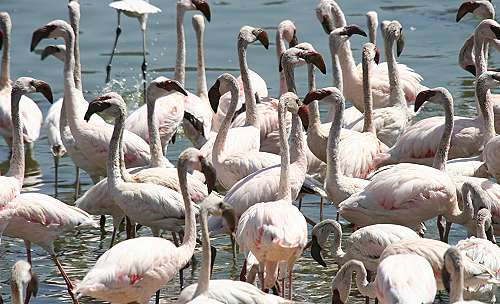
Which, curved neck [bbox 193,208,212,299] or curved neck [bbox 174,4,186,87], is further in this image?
curved neck [bbox 174,4,186,87]

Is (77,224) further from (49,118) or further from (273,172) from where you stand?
(49,118)

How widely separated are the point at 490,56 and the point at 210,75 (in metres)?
3.36

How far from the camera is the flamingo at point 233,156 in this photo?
9.73m

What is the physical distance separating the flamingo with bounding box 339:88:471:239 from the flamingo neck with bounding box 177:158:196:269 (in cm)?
123

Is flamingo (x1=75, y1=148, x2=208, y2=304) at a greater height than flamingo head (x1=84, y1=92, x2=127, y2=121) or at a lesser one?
lesser

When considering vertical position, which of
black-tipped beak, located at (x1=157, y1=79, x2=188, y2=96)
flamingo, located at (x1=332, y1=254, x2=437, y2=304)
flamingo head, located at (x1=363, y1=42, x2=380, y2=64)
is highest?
flamingo head, located at (x1=363, y1=42, x2=380, y2=64)

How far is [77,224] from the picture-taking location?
8883mm

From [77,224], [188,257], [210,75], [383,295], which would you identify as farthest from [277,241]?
[210,75]

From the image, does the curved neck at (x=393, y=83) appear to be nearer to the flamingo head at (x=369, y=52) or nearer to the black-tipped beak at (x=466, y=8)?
the flamingo head at (x=369, y=52)

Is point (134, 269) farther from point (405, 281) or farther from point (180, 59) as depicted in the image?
point (180, 59)

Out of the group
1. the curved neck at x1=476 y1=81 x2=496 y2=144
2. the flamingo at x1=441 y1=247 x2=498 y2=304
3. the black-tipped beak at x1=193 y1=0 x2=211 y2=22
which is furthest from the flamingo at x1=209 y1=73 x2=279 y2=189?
the flamingo at x1=441 y1=247 x2=498 y2=304

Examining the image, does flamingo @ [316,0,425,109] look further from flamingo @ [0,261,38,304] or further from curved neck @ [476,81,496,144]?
flamingo @ [0,261,38,304]

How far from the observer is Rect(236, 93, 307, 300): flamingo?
791 cm

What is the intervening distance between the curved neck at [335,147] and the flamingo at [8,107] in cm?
399
